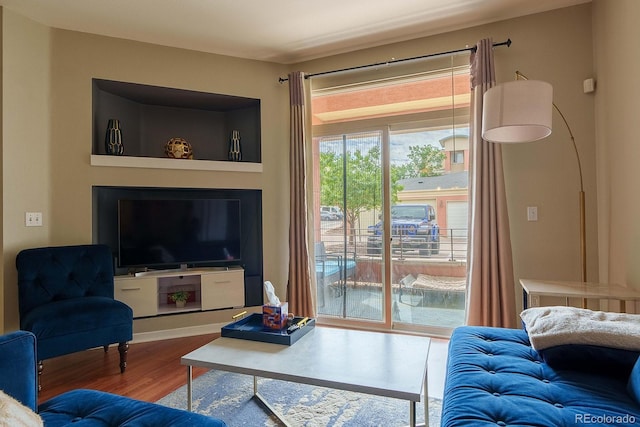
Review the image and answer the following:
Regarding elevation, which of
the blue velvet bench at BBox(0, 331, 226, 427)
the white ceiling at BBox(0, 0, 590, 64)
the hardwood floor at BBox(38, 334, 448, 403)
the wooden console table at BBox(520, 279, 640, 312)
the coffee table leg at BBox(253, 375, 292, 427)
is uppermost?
the white ceiling at BBox(0, 0, 590, 64)

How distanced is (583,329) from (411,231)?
1925 mm

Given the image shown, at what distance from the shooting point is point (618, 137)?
229 cm

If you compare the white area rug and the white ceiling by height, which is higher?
the white ceiling

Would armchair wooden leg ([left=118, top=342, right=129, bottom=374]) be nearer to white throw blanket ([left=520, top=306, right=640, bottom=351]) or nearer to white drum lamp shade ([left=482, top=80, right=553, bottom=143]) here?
white throw blanket ([left=520, top=306, right=640, bottom=351])

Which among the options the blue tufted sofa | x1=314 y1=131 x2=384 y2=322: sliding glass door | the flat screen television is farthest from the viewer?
x1=314 y1=131 x2=384 y2=322: sliding glass door

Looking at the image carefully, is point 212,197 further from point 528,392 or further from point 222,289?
point 528,392

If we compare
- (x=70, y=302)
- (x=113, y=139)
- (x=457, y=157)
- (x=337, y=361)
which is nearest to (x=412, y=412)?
(x=337, y=361)

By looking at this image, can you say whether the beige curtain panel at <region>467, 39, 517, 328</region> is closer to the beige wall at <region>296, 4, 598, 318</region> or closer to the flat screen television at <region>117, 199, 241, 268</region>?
the beige wall at <region>296, 4, 598, 318</region>

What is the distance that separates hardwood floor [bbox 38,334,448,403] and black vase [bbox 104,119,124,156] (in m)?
1.71

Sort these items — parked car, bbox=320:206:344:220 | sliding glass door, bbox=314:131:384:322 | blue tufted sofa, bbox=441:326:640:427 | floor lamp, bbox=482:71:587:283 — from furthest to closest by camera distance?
parked car, bbox=320:206:344:220
sliding glass door, bbox=314:131:384:322
floor lamp, bbox=482:71:587:283
blue tufted sofa, bbox=441:326:640:427

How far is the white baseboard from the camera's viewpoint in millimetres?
3156

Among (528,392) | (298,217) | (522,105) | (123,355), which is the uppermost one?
(522,105)

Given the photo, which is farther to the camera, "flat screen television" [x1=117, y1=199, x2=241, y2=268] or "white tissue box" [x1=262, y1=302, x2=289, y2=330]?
"flat screen television" [x1=117, y1=199, x2=241, y2=268]

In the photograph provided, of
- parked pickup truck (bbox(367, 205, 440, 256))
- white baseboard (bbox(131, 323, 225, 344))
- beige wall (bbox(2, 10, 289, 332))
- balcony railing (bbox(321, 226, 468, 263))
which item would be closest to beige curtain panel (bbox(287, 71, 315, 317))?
beige wall (bbox(2, 10, 289, 332))
